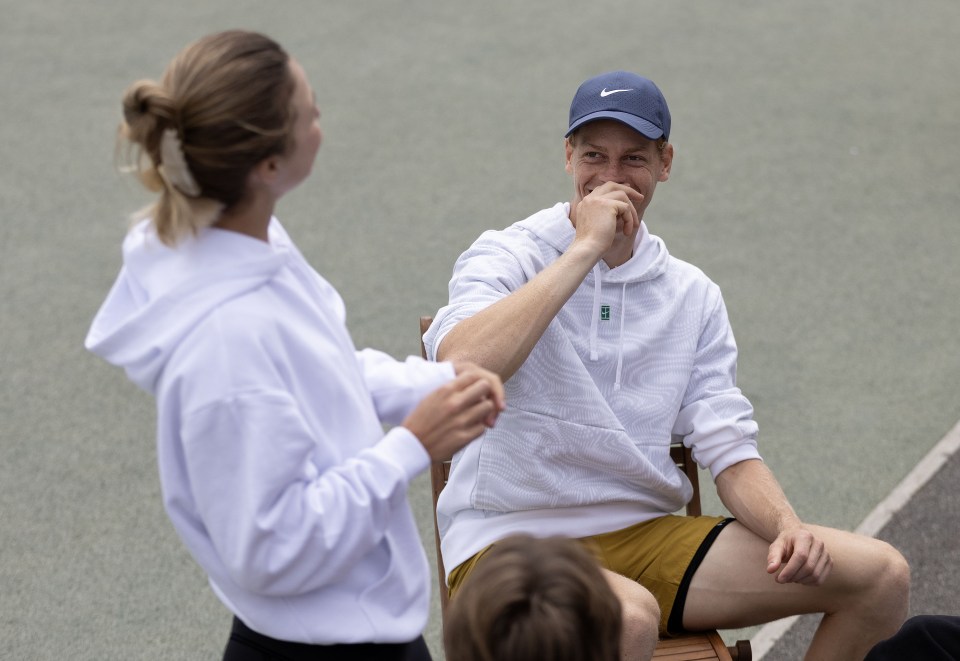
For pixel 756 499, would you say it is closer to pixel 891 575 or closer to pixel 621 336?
pixel 891 575

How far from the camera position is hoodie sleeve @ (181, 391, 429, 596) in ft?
5.43

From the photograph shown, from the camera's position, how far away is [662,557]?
262cm

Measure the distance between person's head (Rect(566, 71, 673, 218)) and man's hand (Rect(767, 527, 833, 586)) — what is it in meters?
0.77

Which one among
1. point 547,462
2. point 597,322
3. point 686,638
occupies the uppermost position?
point 597,322

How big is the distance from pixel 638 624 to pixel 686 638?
0.36 m

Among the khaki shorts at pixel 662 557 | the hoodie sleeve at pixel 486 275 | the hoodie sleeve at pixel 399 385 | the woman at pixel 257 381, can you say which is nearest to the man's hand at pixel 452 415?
the woman at pixel 257 381

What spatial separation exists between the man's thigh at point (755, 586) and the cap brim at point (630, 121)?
34.7 inches

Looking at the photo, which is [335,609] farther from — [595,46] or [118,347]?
[595,46]

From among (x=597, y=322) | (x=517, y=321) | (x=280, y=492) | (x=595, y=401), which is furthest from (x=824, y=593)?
(x=280, y=492)

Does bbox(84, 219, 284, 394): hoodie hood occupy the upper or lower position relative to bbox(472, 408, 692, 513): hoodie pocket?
upper

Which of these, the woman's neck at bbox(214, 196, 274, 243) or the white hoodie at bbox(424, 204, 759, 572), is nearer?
the woman's neck at bbox(214, 196, 274, 243)

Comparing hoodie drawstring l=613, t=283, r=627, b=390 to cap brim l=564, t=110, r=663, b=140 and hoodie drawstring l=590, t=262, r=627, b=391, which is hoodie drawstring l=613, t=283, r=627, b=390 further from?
cap brim l=564, t=110, r=663, b=140

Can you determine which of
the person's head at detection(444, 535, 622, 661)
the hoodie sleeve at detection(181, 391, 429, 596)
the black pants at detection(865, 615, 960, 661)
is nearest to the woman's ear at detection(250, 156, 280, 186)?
the hoodie sleeve at detection(181, 391, 429, 596)

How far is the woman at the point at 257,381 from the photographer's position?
167 cm
